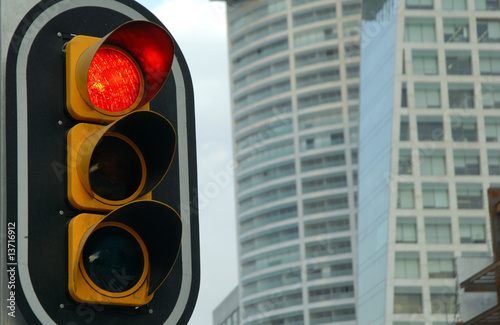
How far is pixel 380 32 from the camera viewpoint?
80.5 metres

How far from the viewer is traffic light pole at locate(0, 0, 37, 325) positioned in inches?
116

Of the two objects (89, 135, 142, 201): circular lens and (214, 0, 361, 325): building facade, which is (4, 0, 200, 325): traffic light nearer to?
(89, 135, 142, 201): circular lens

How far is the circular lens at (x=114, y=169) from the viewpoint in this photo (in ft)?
10.5

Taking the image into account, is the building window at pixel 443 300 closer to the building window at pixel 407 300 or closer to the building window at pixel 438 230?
the building window at pixel 407 300

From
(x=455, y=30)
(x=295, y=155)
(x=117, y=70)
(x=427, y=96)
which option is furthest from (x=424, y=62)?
(x=117, y=70)

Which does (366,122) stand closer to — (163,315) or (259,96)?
(259,96)

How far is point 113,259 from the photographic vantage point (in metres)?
3.16

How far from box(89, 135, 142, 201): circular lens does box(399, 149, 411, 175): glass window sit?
69964 millimetres

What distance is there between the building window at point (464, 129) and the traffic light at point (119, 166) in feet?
239

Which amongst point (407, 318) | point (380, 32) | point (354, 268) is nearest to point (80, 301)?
point (407, 318)

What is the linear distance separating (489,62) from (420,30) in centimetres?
624

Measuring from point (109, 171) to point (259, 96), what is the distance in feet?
459

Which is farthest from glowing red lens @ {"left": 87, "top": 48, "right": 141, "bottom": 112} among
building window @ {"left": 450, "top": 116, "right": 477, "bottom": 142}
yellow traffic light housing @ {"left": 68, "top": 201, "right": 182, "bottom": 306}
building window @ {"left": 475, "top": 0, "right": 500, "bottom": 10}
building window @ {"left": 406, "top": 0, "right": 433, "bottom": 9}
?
building window @ {"left": 475, "top": 0, "right": 500, "bottom": 10}

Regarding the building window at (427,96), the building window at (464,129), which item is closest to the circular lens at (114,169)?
the building window at (427,96)
